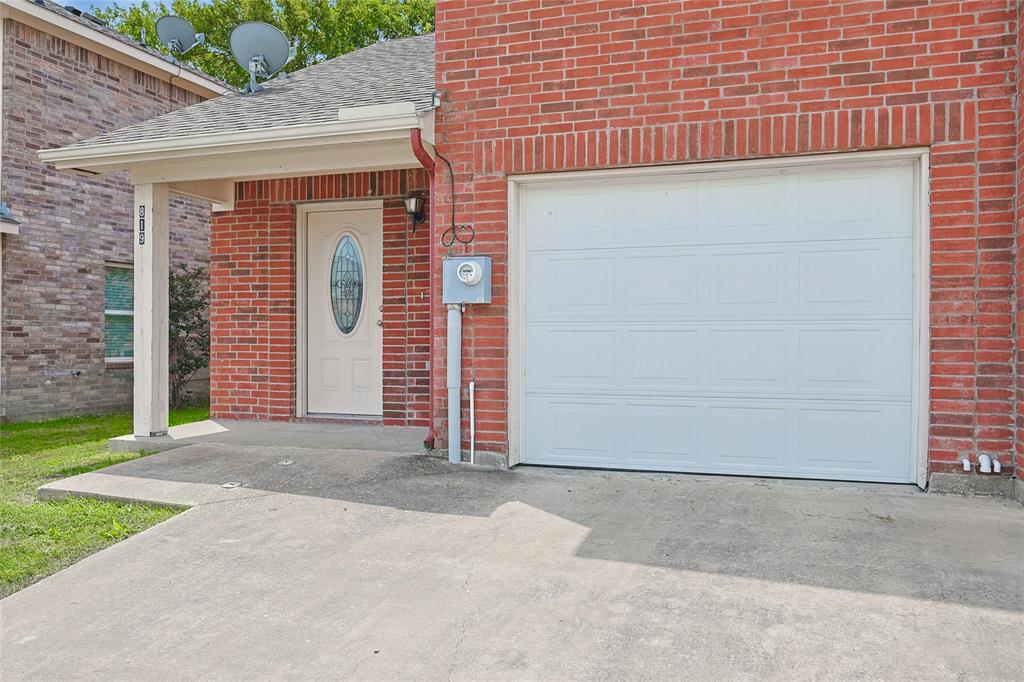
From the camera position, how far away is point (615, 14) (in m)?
5.52

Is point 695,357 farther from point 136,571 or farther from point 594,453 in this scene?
point 136,571

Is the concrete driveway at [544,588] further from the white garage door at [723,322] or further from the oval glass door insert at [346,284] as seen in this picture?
the oval glass door insert at [346,284]

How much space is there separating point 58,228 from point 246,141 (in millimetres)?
5933

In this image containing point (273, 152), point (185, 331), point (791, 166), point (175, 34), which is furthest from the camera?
point (175, 34)

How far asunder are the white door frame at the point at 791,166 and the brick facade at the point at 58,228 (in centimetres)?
759

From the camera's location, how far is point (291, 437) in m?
7.08

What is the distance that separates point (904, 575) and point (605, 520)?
1583 millimetres

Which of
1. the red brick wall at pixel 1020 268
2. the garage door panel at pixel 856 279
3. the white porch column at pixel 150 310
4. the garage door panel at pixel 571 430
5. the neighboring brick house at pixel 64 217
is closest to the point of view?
the red brick wall at pixel 1020 268

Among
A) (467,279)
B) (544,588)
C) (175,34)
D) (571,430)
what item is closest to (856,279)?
(571,430)

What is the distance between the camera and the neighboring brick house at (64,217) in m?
9.81

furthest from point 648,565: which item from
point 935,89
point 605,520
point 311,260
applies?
point 311,260

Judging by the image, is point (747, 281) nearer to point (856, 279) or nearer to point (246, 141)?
point (856, 279)

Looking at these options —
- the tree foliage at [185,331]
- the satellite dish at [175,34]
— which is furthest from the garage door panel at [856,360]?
the satellite dish at [175,34]

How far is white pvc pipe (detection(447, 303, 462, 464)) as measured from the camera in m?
5.76
